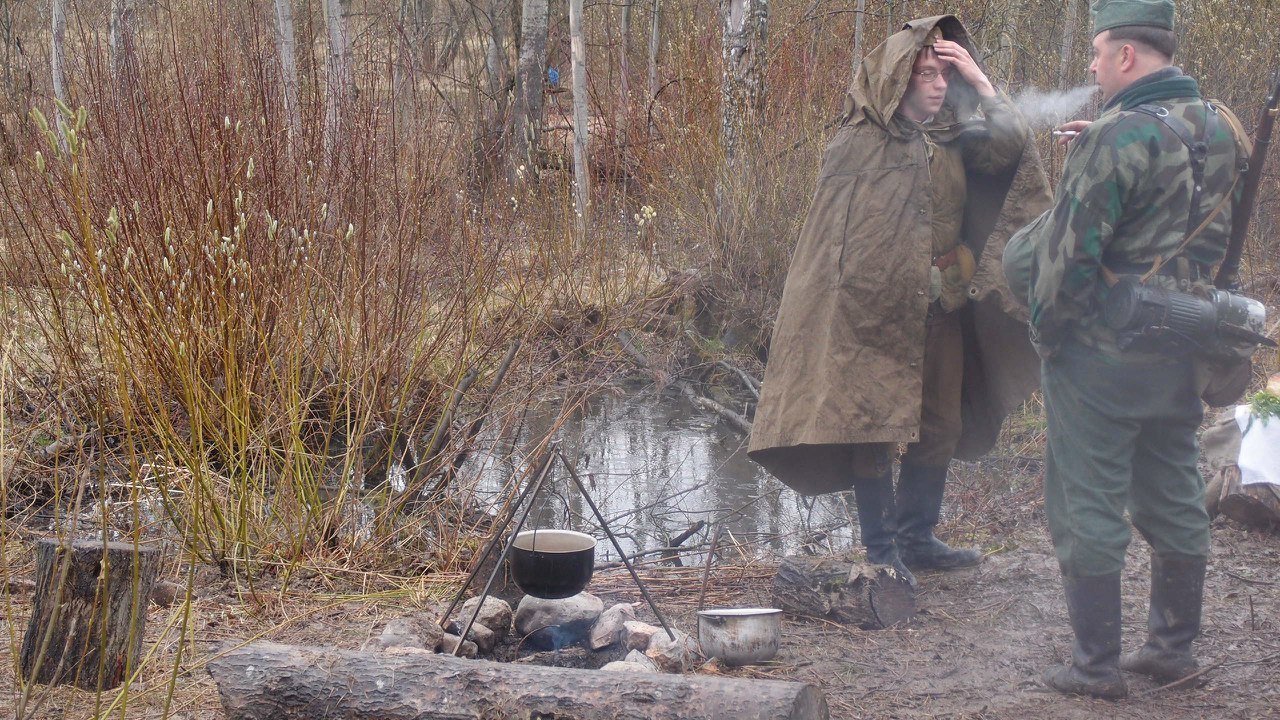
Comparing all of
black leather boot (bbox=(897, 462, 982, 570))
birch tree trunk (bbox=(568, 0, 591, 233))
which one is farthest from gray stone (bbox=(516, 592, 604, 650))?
birch tree trunk (bbox=(568, 0, 591, 233))

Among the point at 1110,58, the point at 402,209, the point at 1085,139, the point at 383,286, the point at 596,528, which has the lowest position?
the point at 596,528

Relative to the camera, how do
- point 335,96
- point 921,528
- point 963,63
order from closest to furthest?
1. point 963,63
2. point 921,528
3. point 335,96

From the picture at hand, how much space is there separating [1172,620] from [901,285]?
4.70 feet

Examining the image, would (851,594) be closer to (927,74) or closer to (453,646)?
(453,646)

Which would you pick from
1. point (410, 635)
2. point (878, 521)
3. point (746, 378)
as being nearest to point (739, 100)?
point (746, 378)

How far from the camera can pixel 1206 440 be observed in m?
5.32

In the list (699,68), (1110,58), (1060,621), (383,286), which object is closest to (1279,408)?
(1060,621)

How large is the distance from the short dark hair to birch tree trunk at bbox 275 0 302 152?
367cm

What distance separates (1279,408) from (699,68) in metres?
6.10

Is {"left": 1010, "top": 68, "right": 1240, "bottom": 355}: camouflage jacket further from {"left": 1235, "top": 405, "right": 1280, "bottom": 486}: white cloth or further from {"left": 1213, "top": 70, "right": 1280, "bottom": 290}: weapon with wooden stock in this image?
{"left": 1235, "top": 405, "right": 1280, "bottom": 486}: white cloth

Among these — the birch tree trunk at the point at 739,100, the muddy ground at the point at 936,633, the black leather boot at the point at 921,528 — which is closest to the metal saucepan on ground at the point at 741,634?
→ the muddy ground at the point at 936,633

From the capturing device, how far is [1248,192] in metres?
3.01

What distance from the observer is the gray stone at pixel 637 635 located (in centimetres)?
352

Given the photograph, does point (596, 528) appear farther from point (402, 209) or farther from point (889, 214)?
point (889, 214)
